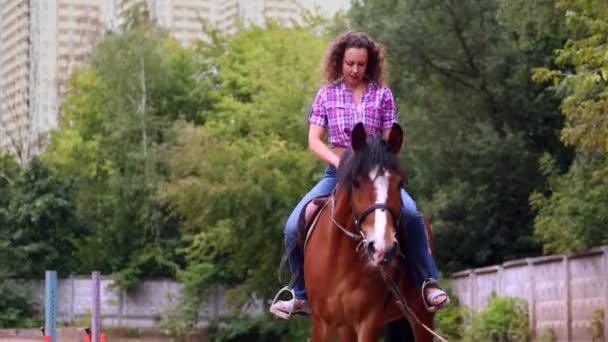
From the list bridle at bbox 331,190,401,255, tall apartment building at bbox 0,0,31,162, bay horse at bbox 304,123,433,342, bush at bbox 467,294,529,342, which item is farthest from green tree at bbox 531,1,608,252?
tall apartment building at bbox 0,0,31,162

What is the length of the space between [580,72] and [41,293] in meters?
35.0

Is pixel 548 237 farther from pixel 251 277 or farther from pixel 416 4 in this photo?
pixel 251 277

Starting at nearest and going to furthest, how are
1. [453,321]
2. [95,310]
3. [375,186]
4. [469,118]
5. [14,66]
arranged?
[375,186] < [95,310] < [453,321] < [469,118] < [14,66]

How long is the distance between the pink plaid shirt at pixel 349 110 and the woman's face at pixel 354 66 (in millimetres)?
73

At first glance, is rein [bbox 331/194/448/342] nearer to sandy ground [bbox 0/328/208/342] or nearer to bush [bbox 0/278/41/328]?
sandy ground [bbox 0/328/208/342]

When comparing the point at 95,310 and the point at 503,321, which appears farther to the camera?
the point at 503,321

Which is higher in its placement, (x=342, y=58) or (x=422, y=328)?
(x=342, y=58)

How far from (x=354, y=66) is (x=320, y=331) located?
6.27 feet

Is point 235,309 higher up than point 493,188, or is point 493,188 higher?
point 493,188

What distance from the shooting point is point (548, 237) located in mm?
29109

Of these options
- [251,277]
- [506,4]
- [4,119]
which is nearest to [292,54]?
[251,277]

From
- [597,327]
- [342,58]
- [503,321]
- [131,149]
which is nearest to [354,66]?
[342,58]

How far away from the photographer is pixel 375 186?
8.55 meters

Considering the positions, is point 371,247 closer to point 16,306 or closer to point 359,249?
point 359,249
